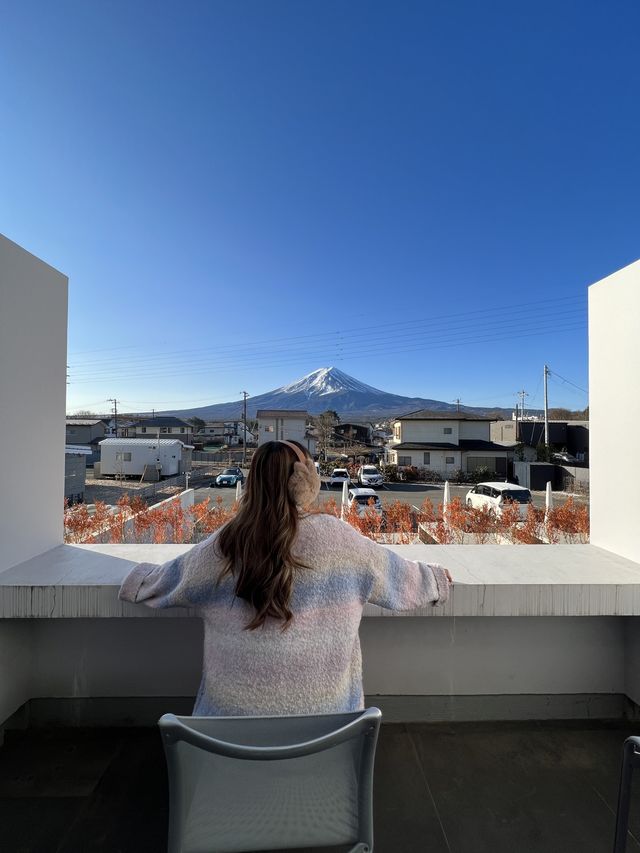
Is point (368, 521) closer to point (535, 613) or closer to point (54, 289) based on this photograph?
point (535, 613)

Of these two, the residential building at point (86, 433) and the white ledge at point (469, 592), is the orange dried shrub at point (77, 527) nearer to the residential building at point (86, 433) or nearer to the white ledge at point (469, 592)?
the white ledge at point (469, 592)

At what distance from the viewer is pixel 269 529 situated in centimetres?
87

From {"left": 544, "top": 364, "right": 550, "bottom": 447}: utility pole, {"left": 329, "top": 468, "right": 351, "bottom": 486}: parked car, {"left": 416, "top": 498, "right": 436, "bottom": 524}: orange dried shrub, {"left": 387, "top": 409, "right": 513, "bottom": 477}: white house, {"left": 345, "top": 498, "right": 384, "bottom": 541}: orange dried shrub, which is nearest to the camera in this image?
{"left": 345, "top": 498, "right": 384, "bottom": 541}: orange dried shrub

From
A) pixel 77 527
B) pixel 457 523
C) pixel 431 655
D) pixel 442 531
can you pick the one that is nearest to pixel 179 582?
pixel 431 655

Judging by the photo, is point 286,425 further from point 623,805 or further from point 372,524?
point 623,805

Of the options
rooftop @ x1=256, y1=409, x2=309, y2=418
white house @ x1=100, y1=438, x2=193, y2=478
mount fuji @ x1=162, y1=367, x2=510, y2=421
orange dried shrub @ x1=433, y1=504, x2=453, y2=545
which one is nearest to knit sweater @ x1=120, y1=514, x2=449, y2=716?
orange dried shrub @ x1=433, y1=504, x2=453, y2=545

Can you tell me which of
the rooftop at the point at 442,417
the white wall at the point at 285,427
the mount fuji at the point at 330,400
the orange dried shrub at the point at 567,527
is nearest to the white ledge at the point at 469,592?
the orange dried shrub at the point at 567,527

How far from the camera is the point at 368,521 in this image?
5.37 metres

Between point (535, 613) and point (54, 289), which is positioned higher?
point (54, 289)


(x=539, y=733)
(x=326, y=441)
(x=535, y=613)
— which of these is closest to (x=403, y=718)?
(x=539, y=733)

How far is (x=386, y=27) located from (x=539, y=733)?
6.22 m

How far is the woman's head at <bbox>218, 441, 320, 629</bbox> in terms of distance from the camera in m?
0.84

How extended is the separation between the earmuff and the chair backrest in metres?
0.42

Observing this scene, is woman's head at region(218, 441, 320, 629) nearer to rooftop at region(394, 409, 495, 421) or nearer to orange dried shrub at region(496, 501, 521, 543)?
orange dried shrub at region(496, 501, 521, 543)
